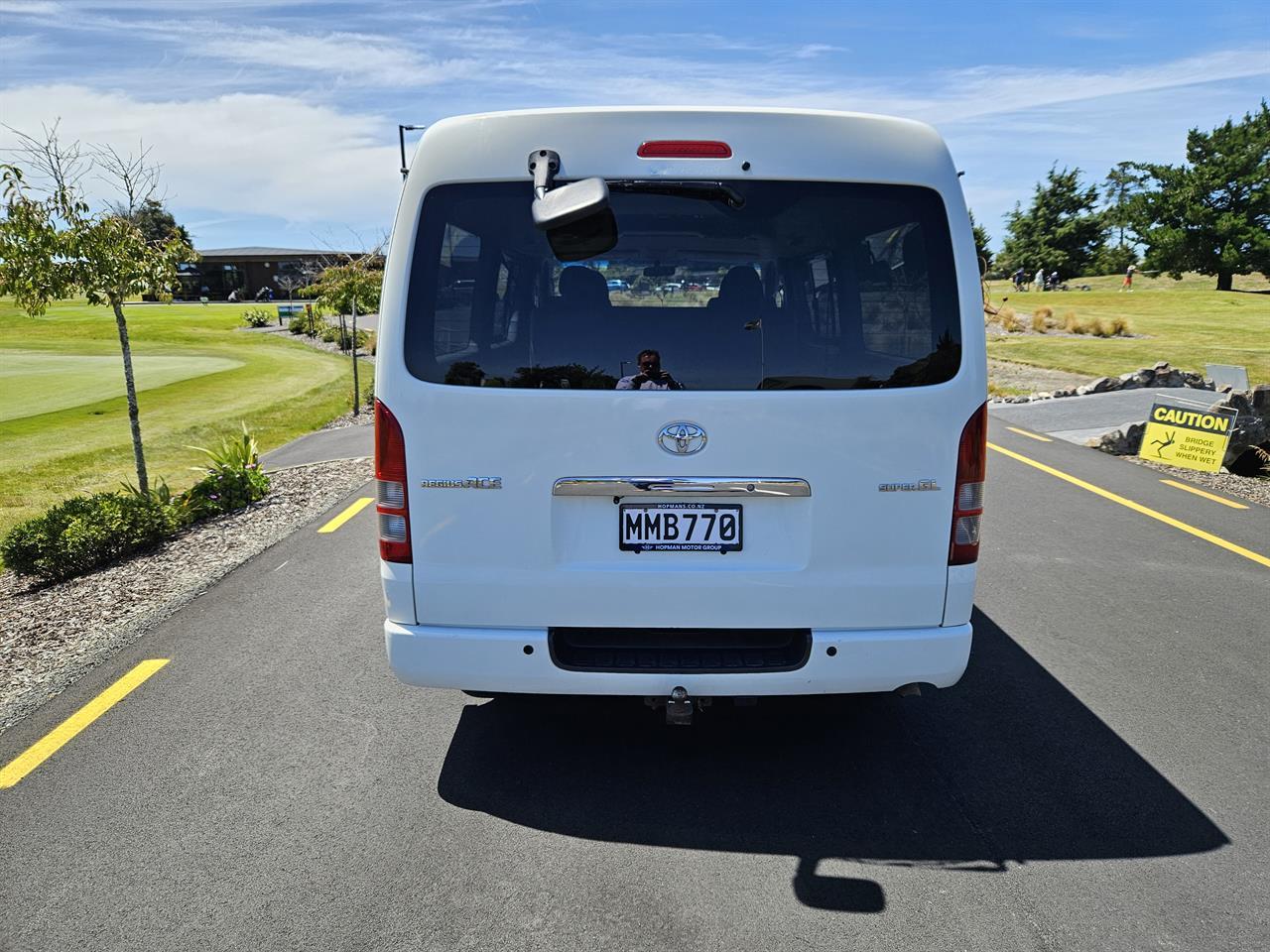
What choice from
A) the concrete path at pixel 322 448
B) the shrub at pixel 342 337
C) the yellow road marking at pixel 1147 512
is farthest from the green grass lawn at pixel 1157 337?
the shrub at pixel 342 337

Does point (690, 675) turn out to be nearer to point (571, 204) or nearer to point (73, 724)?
point (571, 204)

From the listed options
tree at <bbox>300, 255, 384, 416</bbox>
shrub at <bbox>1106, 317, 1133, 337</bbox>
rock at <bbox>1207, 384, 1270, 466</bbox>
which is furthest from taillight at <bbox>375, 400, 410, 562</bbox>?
shrub at <bbox>1106, 317, 1133, 337</bbox>

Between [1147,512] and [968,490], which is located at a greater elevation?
[968,490]

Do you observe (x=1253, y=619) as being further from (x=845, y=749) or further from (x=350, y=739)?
(x=350, y=739)

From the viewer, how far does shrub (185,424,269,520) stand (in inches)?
331

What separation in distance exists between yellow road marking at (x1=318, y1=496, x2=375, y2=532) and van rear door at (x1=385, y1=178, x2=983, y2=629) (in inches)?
196

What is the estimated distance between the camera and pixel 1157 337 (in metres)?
33.0

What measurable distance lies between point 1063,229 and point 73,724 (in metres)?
77.3

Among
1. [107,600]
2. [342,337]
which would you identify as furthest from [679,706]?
[342,337]

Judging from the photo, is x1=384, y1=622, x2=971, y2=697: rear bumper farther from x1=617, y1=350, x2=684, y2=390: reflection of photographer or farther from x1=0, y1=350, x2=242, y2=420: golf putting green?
x1=0, y1=350, x2=242, y2=420: golf putting green

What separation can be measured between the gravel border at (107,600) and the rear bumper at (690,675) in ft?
7.53

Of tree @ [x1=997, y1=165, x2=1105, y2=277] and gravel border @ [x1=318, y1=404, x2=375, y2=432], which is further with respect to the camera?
tree @ [x1=997, y1=165, x2=1105, y2=277]

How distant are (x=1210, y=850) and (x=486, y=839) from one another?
2.45 meters

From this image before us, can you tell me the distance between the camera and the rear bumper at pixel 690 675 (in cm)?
322
